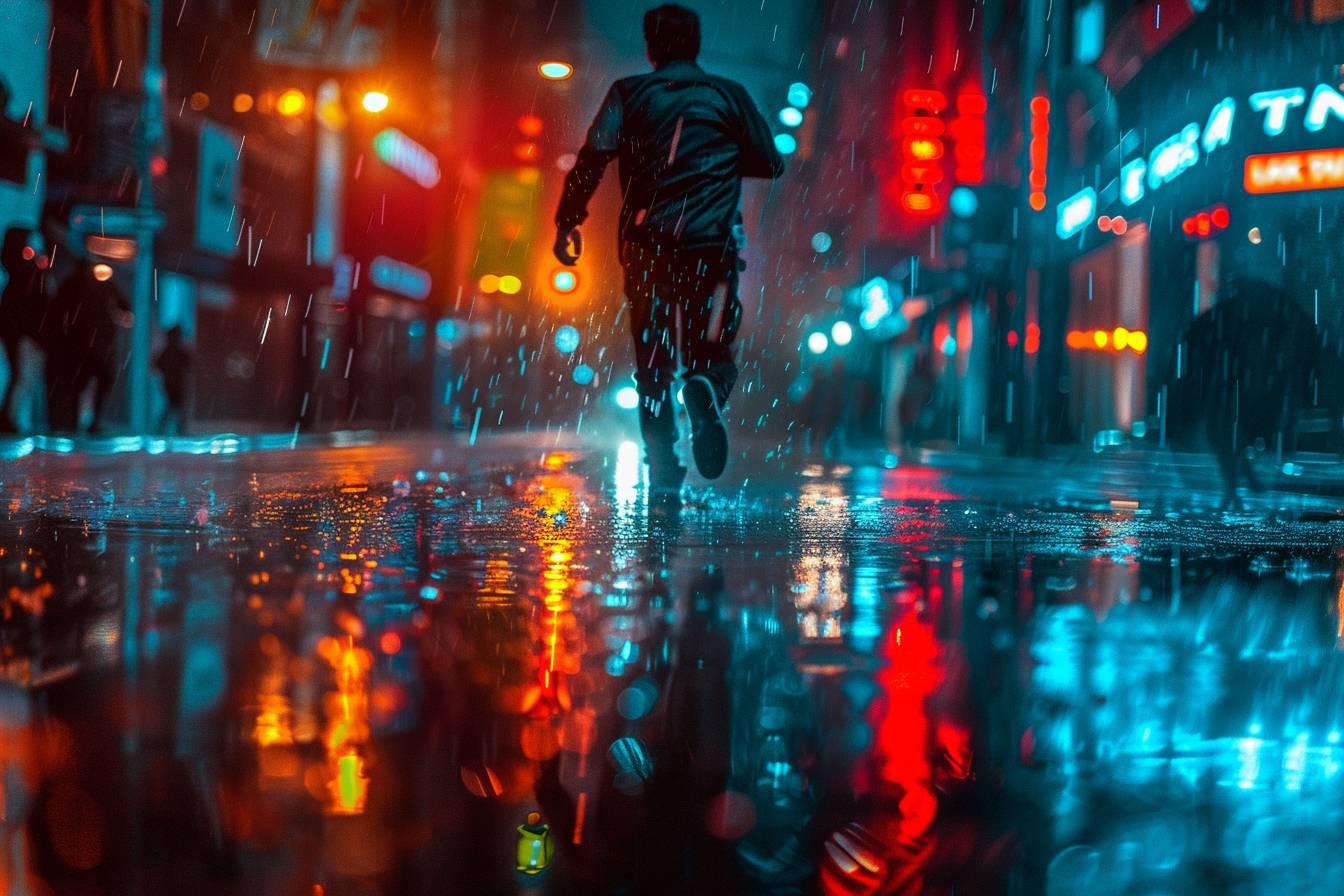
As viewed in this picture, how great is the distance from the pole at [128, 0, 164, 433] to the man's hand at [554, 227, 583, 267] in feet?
46.2

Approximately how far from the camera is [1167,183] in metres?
23.0

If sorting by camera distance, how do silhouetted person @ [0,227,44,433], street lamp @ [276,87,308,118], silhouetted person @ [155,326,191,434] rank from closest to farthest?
silhouetted person @ [0,227,44,433] < silhouetted person @ [155,326,191,434] < street lamp @ [276,87,308,118]

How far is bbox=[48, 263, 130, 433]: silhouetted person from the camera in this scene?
2003cm

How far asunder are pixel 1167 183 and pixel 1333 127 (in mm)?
3274

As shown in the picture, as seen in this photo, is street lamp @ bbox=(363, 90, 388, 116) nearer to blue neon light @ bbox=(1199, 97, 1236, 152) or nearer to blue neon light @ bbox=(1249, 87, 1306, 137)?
blue neon light @ bbox=(1199, 97, 1236, 152)

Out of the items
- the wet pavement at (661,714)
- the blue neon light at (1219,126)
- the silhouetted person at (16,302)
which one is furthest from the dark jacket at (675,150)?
the blue neon light at (1219,126)

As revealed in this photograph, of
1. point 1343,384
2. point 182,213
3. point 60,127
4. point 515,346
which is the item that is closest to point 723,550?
point 1343,384

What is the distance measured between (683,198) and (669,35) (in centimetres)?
86

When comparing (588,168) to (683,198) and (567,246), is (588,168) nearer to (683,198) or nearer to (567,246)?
(567,246)

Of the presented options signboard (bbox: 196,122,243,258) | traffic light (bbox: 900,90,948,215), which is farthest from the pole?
traffic light (bbox: 900,90,948,215)

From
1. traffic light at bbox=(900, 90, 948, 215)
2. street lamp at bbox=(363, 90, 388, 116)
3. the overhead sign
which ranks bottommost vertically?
the overhead sign

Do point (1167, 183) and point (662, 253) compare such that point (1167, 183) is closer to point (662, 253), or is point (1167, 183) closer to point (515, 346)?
point (662, 253)

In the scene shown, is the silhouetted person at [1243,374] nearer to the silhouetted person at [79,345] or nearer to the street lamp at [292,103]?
the silhouetted person at [79,345]

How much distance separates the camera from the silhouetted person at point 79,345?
20031 millimetres
